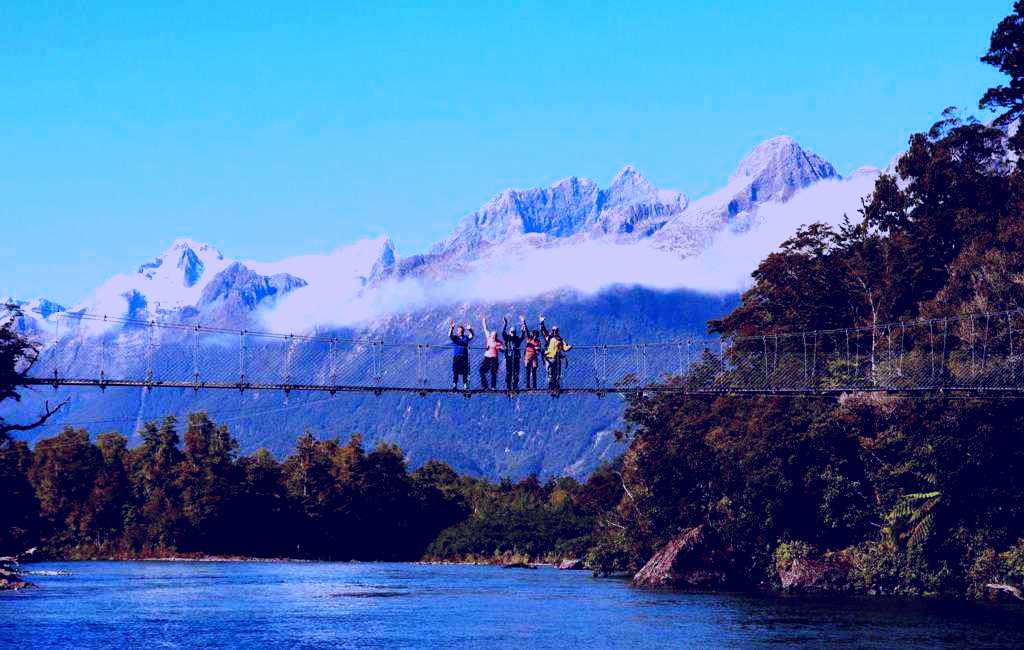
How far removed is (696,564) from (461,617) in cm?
1550

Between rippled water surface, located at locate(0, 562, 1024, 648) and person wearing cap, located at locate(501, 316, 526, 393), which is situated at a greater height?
person wearing cap, located at locate(501, 316, 526, 393)

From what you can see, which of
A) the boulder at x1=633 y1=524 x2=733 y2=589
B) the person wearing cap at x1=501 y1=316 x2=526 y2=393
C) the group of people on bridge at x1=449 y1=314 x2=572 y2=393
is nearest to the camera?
the group of people on bridge at x1=449 y1=314 x2=572 y2=393

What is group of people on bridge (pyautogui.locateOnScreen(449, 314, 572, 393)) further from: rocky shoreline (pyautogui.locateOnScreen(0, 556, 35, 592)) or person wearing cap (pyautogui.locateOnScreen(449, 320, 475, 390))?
rocky shoreline (pyautogui.locateOnScreen(0, 556, 35, 592))

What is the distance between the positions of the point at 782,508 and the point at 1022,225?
13113 mm

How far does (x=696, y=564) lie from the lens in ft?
186

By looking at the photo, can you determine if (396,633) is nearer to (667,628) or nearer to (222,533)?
(667,628)

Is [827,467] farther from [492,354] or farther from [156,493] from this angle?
[156,493]

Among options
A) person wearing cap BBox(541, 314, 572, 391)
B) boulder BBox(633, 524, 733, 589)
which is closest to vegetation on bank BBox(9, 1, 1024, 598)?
boulder BBox(633, 524, 733, 589)

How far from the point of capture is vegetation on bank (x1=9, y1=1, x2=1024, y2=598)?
4875cm

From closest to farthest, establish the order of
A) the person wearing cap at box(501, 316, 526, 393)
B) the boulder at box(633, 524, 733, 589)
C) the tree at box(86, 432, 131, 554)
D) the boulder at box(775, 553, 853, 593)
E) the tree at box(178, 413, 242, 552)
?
the person wearing cap at box(501, 316, 526, 393), the boulder at box(775, 553, 853, 593), the boulder at box(633, 524, 733, 589), the tree at box(178, 413, 242, 552), the tree at box(86, 432, 131, 554)

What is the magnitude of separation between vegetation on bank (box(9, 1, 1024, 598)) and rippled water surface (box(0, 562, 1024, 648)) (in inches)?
141

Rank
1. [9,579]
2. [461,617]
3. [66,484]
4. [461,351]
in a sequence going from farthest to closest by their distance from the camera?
[66,484] < [9,579] < [461,617] < [461,351]

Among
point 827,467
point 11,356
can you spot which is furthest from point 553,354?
point 11,356

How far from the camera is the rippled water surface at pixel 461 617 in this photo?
121 feet
